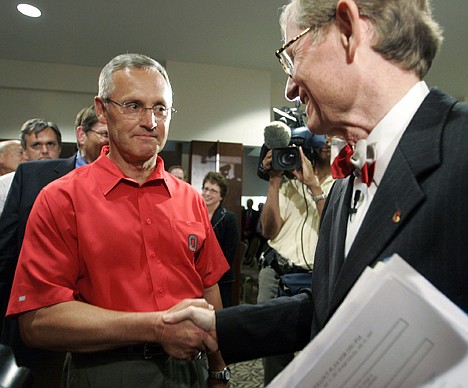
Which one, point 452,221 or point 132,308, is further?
point 132,308

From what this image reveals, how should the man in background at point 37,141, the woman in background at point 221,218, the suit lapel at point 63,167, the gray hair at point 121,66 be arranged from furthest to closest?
1. the woman in background at point 221,218
2. the man in background at point 37,141
3. the suit lapel at point 63,167
4. the gray hair at point 121,66

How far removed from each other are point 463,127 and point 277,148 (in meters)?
1.51

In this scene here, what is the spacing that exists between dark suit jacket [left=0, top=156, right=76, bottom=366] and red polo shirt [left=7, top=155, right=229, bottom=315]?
680mm

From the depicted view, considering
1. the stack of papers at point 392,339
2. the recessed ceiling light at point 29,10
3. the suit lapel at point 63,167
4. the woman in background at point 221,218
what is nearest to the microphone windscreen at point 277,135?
the suit lapel at point 63,167

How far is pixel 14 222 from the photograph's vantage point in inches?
71.4

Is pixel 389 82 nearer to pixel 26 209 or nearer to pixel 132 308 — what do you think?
pixel 132 308

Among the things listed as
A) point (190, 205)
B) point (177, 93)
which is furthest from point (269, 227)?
point (177, 93)

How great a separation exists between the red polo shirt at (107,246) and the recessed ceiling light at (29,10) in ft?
11.3

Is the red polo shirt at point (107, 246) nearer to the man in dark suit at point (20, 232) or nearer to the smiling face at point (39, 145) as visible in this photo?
the man in dark suit at point (20, 232)

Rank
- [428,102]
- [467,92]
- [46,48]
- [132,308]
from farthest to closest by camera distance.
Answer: [467,92] → [46,48] → [132,308] → [428,102]

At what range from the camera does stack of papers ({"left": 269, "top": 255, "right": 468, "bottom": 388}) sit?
51 cm

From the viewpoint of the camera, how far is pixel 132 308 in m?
1.17

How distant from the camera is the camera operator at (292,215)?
2.12 meters

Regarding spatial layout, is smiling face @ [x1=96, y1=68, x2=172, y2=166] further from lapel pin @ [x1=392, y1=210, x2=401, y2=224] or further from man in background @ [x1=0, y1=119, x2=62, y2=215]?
man in background @ [x1=0, y1=119, x2=62, y2=215]
